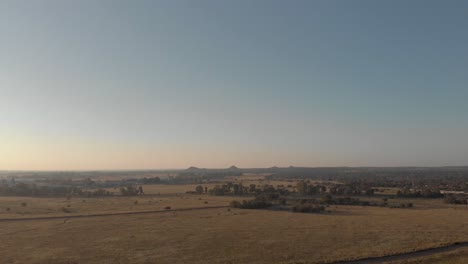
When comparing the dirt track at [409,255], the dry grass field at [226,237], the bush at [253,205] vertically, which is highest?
the bush at [253,205]

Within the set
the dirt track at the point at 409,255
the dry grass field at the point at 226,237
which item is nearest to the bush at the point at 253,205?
the dry grass field at the point at 226,237

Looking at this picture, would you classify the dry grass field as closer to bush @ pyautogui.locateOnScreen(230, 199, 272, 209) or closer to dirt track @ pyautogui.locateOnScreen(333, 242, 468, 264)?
dirt track @ pyautogui.locateOnScreen(333, 242, 468, 264)

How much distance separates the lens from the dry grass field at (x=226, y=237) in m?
44.1

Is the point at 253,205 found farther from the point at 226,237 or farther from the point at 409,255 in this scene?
the point at 409,255

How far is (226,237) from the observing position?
55.4m

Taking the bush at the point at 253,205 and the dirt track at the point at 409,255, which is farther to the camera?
the bush at the point at 253,205

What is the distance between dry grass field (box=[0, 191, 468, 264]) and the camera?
44.1m

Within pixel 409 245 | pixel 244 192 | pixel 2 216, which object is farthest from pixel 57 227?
pixel 244 192

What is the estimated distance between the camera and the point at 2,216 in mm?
78938

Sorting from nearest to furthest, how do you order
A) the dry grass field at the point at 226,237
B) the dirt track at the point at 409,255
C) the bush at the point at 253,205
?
1. the dirt track at the point at 409,255
2. the dry grass field at the point at 226,237
3. the bush at the point at 253,205

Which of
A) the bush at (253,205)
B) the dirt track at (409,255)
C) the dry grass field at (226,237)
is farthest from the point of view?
the bush at (253,205)

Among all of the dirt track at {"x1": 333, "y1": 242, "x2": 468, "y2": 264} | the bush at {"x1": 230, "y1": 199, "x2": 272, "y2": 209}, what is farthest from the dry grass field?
the bush at {"x1": 230, "y1": 199, "x2": 272, "y2": 209}

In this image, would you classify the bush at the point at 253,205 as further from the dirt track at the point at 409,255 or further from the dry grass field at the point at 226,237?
the dirt track at the point at 409,255

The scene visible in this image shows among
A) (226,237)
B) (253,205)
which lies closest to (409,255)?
(226,237)
